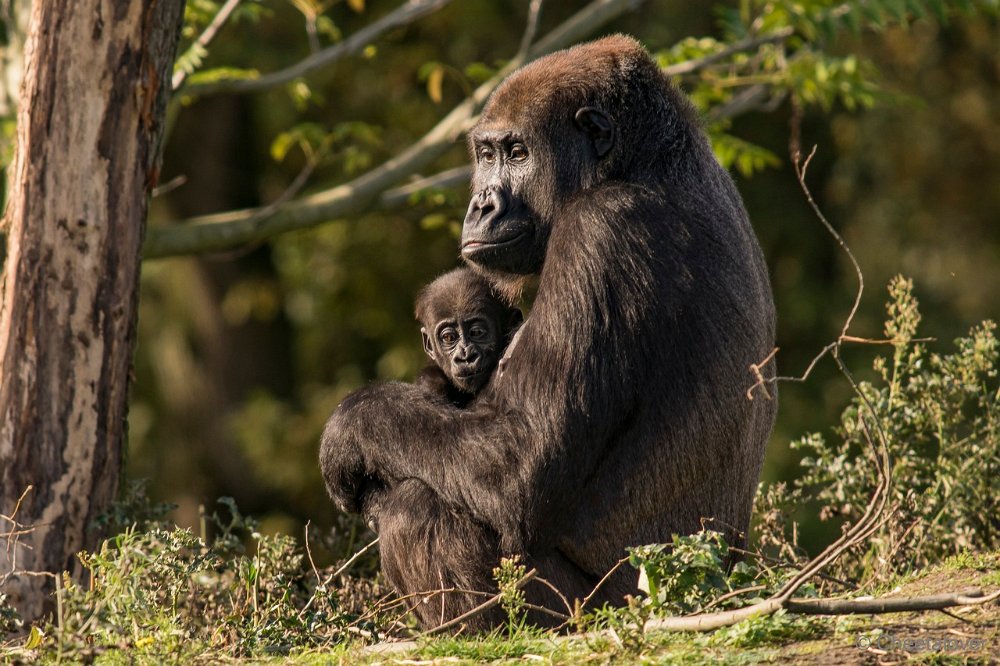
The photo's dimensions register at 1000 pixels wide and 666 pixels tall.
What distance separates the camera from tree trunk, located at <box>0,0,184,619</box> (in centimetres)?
518

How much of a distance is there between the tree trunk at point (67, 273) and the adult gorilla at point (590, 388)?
1120 mm

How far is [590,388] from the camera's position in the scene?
14.1 feet

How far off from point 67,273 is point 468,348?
162cm

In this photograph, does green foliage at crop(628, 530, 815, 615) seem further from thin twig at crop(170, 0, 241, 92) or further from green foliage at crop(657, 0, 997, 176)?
thin twig at crop(170, 0, 241, 92)

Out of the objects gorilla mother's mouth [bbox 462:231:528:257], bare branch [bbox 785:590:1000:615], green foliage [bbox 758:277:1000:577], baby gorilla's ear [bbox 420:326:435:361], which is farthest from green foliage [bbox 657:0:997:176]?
bare branch [bbox 785:590:1000:615]

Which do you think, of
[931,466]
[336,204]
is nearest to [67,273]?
[336,204]

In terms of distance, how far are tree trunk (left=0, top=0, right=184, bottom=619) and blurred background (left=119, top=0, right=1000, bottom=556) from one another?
602 centimetres

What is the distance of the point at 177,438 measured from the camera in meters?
14.0

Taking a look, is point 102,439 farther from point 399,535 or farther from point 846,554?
point 846,554

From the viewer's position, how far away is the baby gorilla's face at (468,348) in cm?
514

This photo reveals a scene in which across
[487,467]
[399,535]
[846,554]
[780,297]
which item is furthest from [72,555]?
[780,297]

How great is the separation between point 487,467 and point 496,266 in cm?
82

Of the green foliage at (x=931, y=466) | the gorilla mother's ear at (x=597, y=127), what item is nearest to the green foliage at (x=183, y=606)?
the gorilla mother's ear at (x=597, y=127)

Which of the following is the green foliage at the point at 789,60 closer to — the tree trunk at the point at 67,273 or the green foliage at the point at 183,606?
the tree trunk at the point at 67,273
